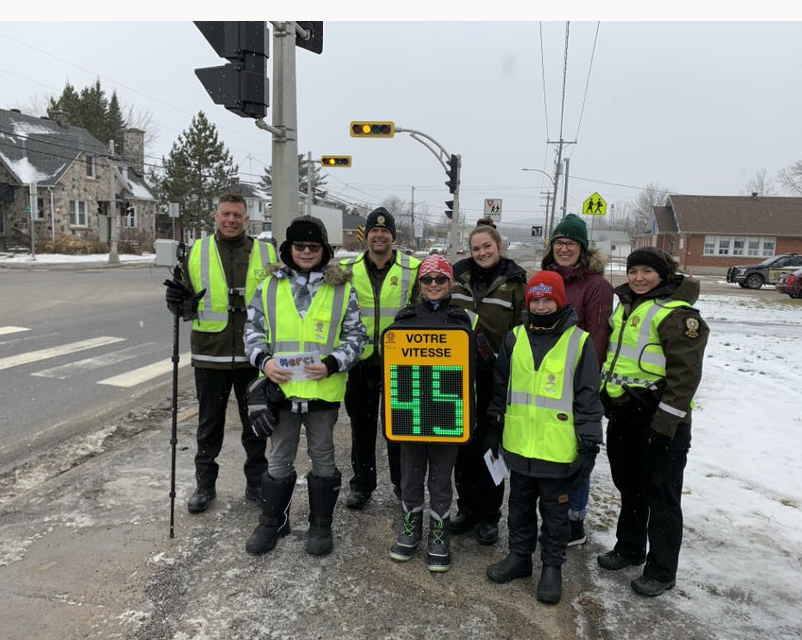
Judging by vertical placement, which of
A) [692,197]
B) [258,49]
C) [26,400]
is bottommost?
[26,400]

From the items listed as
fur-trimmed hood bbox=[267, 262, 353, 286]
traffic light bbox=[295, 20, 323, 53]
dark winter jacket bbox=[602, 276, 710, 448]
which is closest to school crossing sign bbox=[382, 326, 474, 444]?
fur-trimmed hood bbox=[267, 262, 353, 286]

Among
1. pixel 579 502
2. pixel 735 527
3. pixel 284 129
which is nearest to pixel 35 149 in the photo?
pixel 284 129

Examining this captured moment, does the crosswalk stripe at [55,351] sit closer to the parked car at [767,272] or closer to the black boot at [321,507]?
the black boot at [321,507]

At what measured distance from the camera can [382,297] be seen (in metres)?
3.87

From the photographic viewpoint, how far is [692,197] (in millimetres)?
48312

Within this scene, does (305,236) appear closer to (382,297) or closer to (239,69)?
(382,297)

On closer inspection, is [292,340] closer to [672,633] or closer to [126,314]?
[672,633]

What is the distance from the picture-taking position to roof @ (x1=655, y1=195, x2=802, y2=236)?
4416 cm

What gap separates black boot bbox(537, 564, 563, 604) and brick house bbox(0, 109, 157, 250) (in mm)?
37336

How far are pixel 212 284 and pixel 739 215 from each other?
51.0 metres

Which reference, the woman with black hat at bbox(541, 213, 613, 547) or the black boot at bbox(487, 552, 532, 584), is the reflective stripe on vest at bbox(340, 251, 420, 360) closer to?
the woman with black hat at bbox(541, 213, 613, 547)

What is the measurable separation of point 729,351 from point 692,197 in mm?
43543

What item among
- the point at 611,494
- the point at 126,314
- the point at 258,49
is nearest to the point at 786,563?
the point at 611,494

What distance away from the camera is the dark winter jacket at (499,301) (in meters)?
3.62
